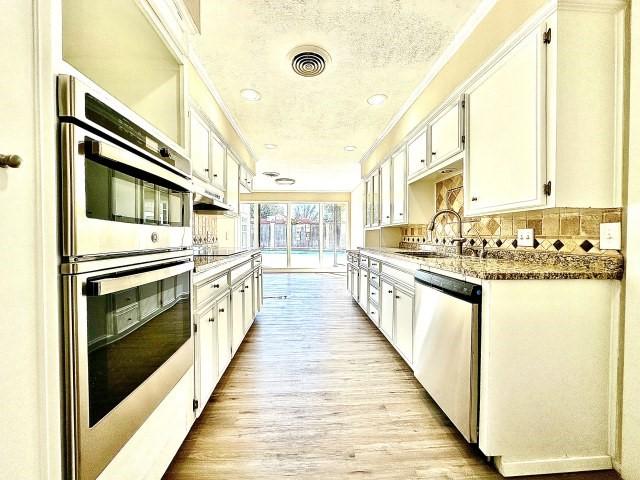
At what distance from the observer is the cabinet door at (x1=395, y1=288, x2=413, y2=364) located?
230 centimetres

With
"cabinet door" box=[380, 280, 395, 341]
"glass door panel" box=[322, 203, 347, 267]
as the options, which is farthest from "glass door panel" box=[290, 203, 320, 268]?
"cabinet door" box=[380, 280, 395, 341]

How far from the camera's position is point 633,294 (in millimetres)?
1310

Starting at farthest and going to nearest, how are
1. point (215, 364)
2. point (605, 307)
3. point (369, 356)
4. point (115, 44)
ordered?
point (369, 356) < point (215, 364) < point (605, 307) < point (115, 44)

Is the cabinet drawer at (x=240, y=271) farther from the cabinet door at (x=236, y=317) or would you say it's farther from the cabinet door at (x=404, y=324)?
the cabinet door at (x=404, y=324)

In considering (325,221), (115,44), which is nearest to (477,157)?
(115,44)

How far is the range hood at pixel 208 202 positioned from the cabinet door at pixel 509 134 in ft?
6.13

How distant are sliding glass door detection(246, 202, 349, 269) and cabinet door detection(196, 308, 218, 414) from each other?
725cm

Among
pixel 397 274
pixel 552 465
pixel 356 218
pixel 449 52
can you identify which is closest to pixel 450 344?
pixel 552 465

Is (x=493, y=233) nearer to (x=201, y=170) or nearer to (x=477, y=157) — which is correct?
(x=477, y=157)

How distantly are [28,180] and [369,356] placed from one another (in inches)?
103

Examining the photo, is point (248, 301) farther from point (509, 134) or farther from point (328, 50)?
point (509, 134)

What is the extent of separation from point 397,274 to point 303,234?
6.83 meters

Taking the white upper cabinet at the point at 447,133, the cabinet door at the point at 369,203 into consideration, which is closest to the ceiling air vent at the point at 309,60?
the white upper cabinet at the point at 447,133

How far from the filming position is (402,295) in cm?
250
